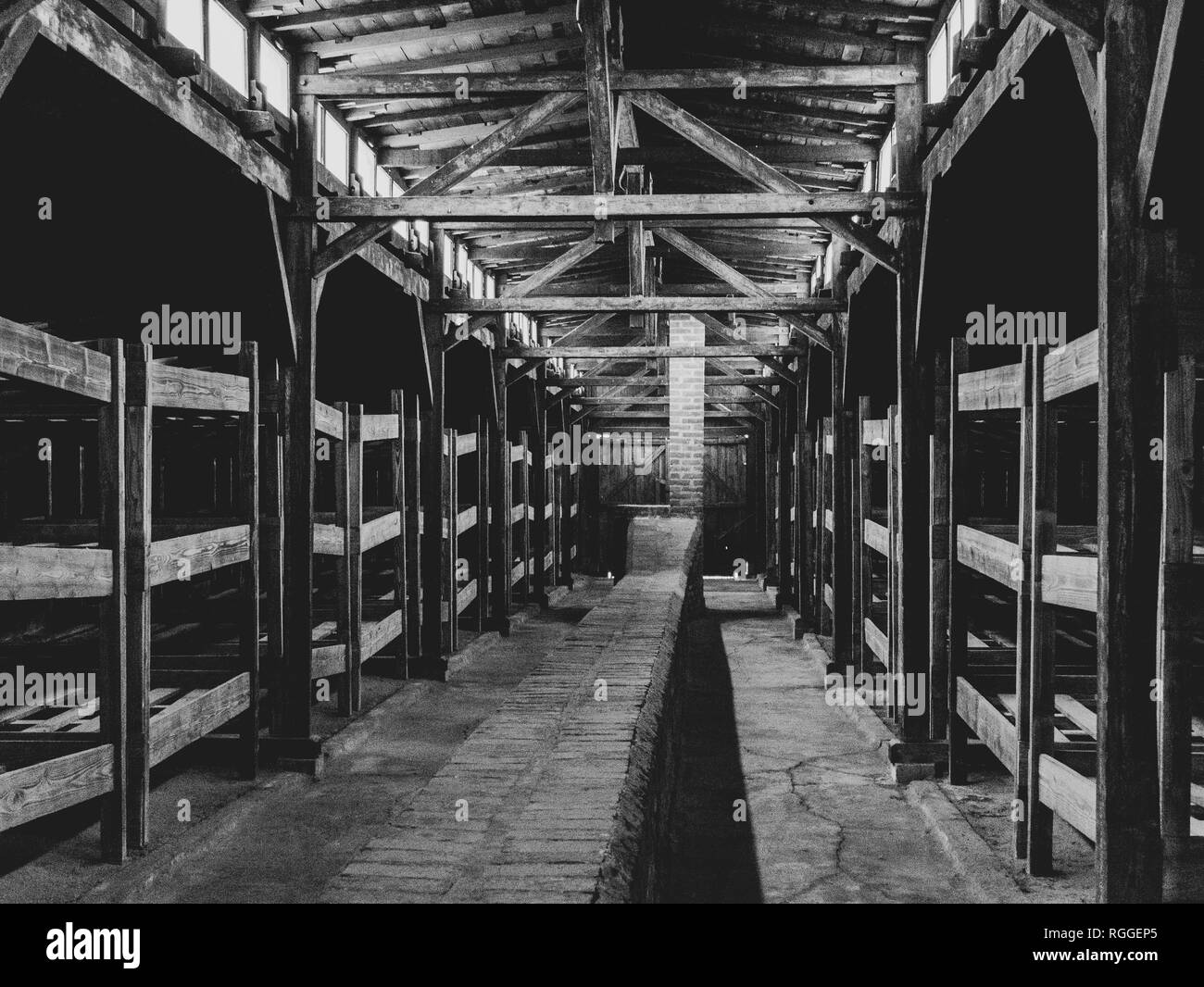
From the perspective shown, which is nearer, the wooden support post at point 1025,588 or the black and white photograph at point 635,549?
the black and white photograph at point 635,549

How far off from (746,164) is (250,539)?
4.05 metres

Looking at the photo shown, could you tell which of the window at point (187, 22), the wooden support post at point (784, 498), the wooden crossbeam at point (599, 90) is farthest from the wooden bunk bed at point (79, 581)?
the wooden support post at point (784, 498)

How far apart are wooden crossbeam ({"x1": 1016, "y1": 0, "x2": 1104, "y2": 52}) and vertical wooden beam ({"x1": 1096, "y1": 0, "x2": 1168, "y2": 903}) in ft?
0.13

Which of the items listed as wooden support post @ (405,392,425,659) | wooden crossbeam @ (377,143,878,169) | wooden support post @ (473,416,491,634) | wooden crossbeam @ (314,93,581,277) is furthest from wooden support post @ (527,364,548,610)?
wooden crossbeam @ (314,93,581,277)

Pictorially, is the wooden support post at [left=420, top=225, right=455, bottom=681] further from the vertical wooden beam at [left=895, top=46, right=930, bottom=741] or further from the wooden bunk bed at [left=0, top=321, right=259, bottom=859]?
the vertical wooden beam at [left=895, top=46, right=930, bottom=741]

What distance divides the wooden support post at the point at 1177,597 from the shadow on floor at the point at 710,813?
7.35 feet

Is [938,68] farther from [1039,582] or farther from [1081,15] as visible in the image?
[1039,582]

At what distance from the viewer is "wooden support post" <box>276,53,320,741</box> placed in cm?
695

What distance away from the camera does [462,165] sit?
24.3 ft

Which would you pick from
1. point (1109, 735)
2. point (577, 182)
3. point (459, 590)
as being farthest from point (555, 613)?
point (1109, 735)

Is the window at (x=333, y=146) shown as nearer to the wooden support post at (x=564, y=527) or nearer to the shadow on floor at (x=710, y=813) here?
the shadow on floor at (x=710, y=813)

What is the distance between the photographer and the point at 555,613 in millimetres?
15906

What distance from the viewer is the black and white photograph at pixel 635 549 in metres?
3.44

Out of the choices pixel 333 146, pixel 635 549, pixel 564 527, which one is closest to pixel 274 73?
pixel 333 146
